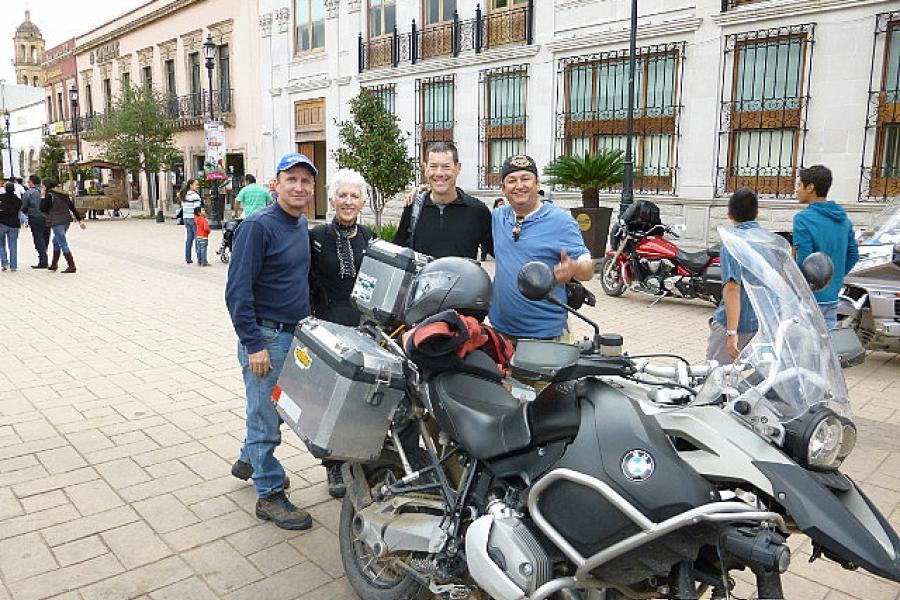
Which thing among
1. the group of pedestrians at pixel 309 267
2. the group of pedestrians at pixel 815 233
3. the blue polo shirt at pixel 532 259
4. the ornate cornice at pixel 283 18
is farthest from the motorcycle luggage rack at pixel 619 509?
the ornate cornice at pixel 283 18

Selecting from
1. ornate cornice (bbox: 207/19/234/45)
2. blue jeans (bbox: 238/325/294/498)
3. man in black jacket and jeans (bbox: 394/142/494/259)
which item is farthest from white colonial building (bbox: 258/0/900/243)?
blue jeans (bbox: 238/325/294/498)

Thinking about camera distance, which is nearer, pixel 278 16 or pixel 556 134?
pixel 556 134

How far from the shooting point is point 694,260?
9.75 meters

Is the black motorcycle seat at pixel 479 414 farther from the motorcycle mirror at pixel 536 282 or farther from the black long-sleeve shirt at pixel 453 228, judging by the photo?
the black long-sleeve shirt at pixel 453 228

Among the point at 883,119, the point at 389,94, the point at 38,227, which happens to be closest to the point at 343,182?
the point at 883,119

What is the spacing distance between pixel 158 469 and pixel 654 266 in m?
7.71

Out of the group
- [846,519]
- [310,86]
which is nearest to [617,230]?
[846,519]

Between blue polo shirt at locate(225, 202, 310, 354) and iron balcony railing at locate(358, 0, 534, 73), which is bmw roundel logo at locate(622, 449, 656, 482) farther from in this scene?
iron balcony railing at locate(358, 0, 534, 73)

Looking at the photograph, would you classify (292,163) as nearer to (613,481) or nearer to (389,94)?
(613,481)

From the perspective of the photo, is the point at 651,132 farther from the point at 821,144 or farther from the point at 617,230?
the point at 617,230

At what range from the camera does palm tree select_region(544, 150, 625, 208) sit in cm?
1341

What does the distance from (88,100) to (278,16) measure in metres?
23.6

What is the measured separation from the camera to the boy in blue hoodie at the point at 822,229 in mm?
4758

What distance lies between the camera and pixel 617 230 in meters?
10.9
